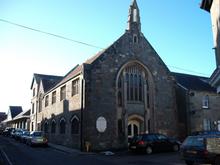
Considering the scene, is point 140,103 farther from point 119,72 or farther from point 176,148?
point 176,148

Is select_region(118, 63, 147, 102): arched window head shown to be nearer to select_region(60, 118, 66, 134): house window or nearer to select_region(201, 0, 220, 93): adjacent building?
select_region(60, 118, 66, 134): house window

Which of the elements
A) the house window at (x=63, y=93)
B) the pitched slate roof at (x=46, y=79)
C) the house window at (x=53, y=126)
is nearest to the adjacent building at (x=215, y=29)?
the house window at (x=63, y=93)

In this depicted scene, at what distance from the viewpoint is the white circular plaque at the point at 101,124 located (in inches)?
967

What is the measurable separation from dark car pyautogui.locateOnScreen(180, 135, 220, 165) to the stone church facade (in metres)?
10.9

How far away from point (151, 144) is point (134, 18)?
1411 cm

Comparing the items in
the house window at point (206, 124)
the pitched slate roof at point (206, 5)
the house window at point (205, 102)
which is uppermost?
the pitched slate roof at point (206, 5)

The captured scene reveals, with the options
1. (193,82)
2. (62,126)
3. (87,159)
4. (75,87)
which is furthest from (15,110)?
(87,159)

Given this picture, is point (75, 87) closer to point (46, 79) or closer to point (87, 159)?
point (87, 159)

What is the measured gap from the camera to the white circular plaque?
80.5ft

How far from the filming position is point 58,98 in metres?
32.4

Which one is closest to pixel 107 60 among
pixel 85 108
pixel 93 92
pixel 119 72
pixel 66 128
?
pixel 119 72

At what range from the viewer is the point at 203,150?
13.4 m

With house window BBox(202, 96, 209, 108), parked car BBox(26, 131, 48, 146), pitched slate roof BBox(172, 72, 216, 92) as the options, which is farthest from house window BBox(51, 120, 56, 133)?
house window BBox(202, 96, 209, 108)

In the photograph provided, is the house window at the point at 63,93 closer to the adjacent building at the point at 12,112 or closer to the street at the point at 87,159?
the street at the point at 87,159
